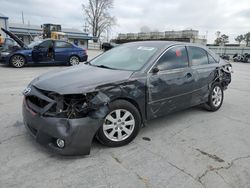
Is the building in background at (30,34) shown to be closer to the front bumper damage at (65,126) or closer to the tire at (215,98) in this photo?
the tire at (215,98)

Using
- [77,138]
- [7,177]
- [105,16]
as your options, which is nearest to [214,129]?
[77,138]

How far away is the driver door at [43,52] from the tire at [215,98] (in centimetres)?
887

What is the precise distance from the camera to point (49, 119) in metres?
2.73

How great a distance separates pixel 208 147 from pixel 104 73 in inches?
74.6

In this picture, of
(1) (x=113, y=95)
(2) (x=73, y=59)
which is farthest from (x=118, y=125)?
(2) (x=73, y=59)

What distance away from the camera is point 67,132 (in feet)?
8.77

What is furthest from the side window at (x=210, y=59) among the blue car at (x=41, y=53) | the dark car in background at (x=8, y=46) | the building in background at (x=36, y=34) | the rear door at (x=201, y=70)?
the building in background at (x=36, y=34)

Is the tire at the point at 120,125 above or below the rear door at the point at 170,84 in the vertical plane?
below

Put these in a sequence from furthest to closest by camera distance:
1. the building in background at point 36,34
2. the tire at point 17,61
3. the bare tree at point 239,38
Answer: the bare tree at point 239,38 → the building in background at point 36,34 → the tire at point 17,61

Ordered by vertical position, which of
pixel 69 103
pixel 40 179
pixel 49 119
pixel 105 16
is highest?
pixel 105 16

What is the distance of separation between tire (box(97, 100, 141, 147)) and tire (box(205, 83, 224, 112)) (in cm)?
229

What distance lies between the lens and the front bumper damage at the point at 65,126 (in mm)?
2684

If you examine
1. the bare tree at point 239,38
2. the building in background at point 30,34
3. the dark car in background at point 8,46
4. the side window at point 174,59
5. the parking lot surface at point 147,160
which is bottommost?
the parking lot surface at point 147,160

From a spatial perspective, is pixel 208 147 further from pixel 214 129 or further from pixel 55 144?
pixel 55 144
